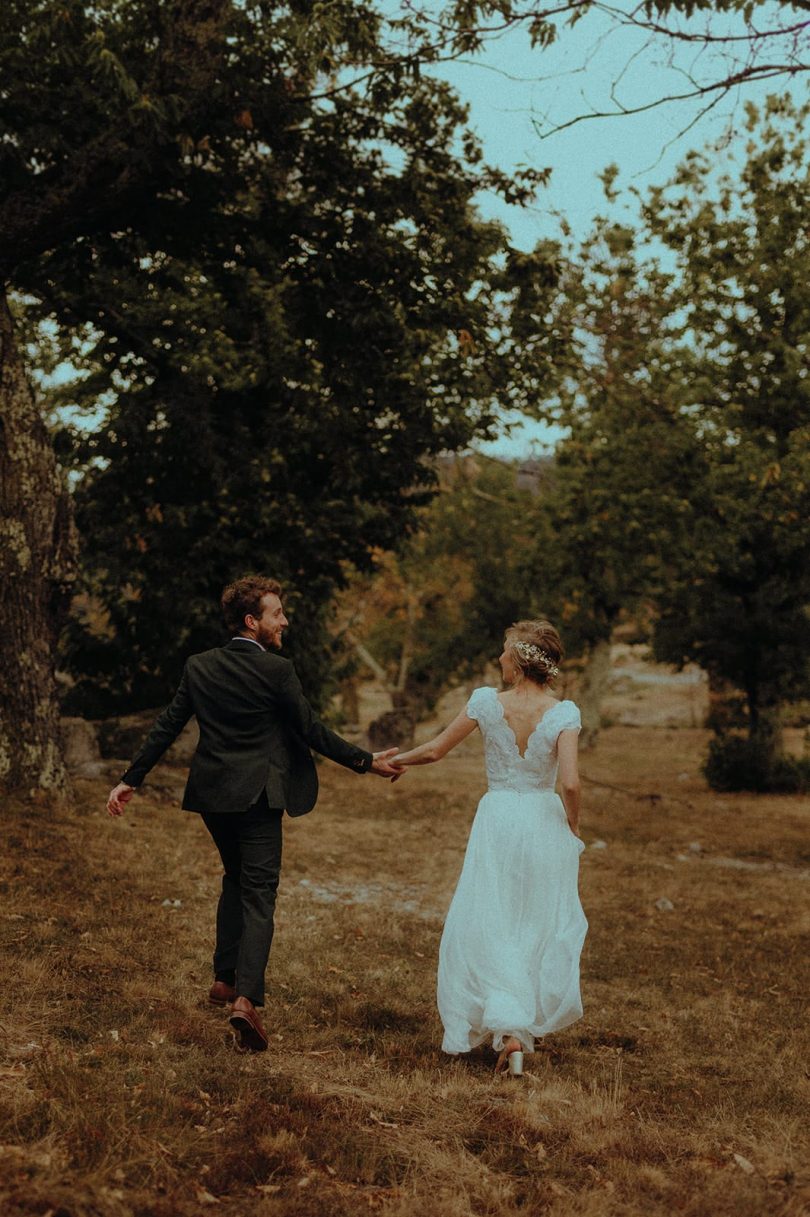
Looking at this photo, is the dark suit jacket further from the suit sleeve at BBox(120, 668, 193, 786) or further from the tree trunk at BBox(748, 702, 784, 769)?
the tree trunk at BBox(748, 702, 784, 769)

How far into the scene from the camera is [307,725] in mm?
6160

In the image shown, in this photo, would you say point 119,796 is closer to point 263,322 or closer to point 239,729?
point 239,729

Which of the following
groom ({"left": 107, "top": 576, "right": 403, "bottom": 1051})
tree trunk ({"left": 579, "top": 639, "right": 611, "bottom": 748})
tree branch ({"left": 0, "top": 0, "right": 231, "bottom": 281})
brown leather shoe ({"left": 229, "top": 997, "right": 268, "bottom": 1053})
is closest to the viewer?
brown leather shoe ({"left": 229, "top": 997, "right": 268, "bottom": 1053})

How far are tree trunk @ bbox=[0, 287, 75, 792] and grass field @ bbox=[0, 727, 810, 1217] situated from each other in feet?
2.31

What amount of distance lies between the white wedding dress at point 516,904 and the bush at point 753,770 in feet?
68.7

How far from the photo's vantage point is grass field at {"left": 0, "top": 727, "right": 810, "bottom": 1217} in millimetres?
4355

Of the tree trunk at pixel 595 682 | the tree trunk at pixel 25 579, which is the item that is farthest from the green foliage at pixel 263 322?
the tree trunk at pixel 595 682

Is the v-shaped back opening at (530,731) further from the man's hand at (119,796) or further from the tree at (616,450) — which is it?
the tree at (616,450)

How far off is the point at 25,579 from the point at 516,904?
7.78 metres

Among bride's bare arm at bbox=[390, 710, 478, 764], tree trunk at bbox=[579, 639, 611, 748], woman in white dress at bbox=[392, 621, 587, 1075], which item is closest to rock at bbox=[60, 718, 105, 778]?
bride's bare arm at bbox=[390, 710, 478, 764]

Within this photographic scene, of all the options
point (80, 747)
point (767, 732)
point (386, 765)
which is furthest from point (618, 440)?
point (386, 765)

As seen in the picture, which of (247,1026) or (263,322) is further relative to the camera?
(263,322)

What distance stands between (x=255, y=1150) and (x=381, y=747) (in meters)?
23.9

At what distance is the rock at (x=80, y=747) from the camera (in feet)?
51.1
